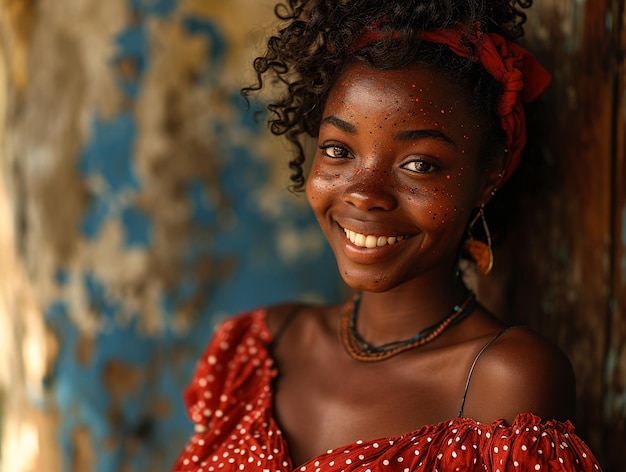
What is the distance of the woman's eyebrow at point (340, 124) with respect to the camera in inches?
63.3

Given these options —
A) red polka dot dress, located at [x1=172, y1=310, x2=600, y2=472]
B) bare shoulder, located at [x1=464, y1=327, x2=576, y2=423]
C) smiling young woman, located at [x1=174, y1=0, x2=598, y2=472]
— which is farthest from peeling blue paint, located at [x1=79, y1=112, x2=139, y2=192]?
bare shoulder, located at [x1=464, y1=327, x2=576, y2=423]

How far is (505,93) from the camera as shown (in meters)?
1.62

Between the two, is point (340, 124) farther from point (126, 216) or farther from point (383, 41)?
point (126, 216)

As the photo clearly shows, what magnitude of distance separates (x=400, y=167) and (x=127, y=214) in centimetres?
139

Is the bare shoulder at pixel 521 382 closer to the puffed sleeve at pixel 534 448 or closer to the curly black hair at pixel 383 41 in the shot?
the puffed sleeve at pixel 534 448

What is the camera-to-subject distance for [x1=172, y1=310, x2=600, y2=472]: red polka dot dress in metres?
1.44

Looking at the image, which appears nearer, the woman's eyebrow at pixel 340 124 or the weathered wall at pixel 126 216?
the woman's eyebrow at pixel 340 124

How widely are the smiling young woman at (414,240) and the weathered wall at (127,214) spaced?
93 cm

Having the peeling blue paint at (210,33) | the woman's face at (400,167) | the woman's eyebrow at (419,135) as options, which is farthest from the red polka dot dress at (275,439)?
the peeling blue paint at (210,33)

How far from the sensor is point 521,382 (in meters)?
1.50

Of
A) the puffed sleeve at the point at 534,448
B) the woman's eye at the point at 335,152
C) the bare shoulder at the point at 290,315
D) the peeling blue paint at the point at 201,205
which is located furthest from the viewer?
the peeling blue paint at the point at 201,205

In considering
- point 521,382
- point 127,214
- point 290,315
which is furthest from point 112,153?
point 521,382

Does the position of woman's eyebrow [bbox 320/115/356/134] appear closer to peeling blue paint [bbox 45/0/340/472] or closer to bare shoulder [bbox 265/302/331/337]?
bare shoulder [bbox 265/302/331/337]

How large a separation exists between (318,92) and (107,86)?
3.92ft
